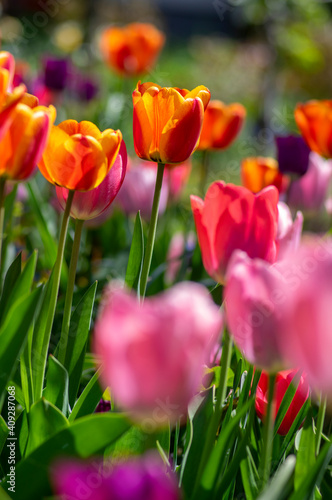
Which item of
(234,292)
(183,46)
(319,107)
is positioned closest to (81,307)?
(234,292)

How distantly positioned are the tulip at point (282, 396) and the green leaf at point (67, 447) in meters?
0.24

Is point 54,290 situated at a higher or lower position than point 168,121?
lower

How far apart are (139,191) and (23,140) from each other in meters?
1.11

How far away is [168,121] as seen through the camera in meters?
Result: 0.78

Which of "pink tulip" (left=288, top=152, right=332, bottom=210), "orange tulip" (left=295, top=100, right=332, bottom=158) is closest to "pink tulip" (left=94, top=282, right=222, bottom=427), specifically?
"orange tulip" (left=295, top=100, right=332, bottom=158)

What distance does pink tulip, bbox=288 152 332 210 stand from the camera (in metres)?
1.61

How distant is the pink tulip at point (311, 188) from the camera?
5.27ft

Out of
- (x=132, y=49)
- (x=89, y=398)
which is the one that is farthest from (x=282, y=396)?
(x=132, y=49)

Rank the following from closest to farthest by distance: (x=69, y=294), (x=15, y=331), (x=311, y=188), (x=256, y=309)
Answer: (x=256, y=309) → (x=15, y=331) → (x=69, y=294) → (x=311, y=188)

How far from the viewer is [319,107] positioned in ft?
4.33

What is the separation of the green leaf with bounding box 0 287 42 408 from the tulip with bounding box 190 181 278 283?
186 millimetres

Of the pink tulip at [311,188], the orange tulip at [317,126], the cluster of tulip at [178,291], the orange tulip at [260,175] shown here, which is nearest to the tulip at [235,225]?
the cluster of tulip at [178,291]

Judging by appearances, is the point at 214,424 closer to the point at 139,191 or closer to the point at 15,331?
the point at 15,331

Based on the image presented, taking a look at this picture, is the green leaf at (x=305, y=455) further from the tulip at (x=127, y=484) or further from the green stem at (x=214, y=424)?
the tulip at (x=127, y=484)
